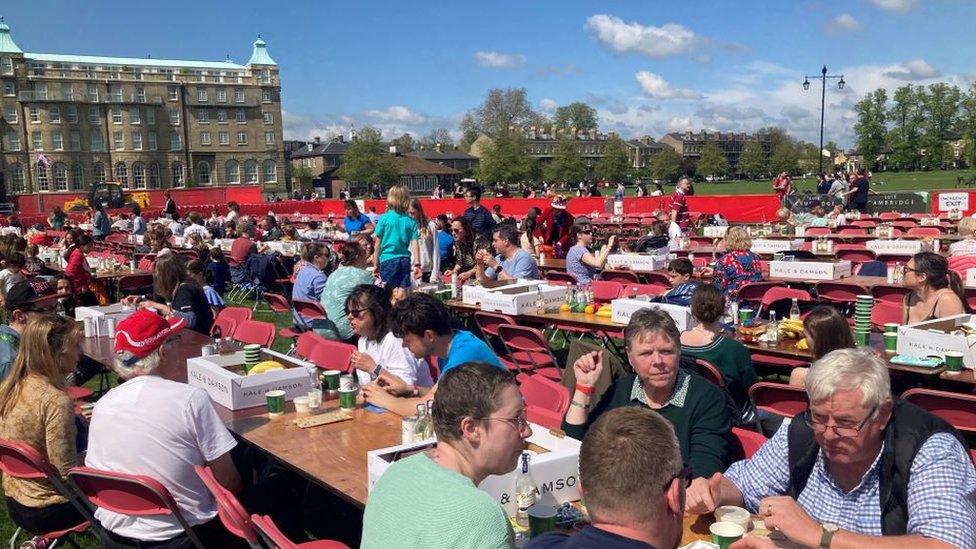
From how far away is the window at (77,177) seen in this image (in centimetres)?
8086

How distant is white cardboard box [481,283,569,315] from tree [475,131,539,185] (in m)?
68.4

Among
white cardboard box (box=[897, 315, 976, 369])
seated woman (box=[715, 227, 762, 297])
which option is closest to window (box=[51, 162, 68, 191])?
seated woman (box=[715, 227, 762, 297])

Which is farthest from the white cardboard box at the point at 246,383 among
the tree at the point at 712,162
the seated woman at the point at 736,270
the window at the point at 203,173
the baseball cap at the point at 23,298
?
the tree at the point at 712,162

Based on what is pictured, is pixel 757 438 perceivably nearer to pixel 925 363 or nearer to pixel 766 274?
pixel 925 363

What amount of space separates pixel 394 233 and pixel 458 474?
7.01 m

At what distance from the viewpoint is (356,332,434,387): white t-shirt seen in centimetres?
494

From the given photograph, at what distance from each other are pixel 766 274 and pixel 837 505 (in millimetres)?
6557

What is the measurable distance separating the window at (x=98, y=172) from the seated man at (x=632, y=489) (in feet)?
298

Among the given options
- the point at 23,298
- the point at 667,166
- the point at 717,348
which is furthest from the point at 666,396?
the point at 667,166

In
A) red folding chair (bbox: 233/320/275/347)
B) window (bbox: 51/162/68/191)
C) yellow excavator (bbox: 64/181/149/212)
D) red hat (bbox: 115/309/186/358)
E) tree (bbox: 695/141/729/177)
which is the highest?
tree (bbox: 695/141/729/177)

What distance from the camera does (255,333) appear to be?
6355mm

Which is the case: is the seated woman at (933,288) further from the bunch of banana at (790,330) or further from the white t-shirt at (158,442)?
the white t-shirt at (158,442)

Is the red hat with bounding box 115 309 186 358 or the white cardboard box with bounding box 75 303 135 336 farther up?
the red hat with bounding box 115 309 186 358

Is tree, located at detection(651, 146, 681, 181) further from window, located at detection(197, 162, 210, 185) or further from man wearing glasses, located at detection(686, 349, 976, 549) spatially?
man wearing glasses, located at detection(686, 349, 976, 549)
